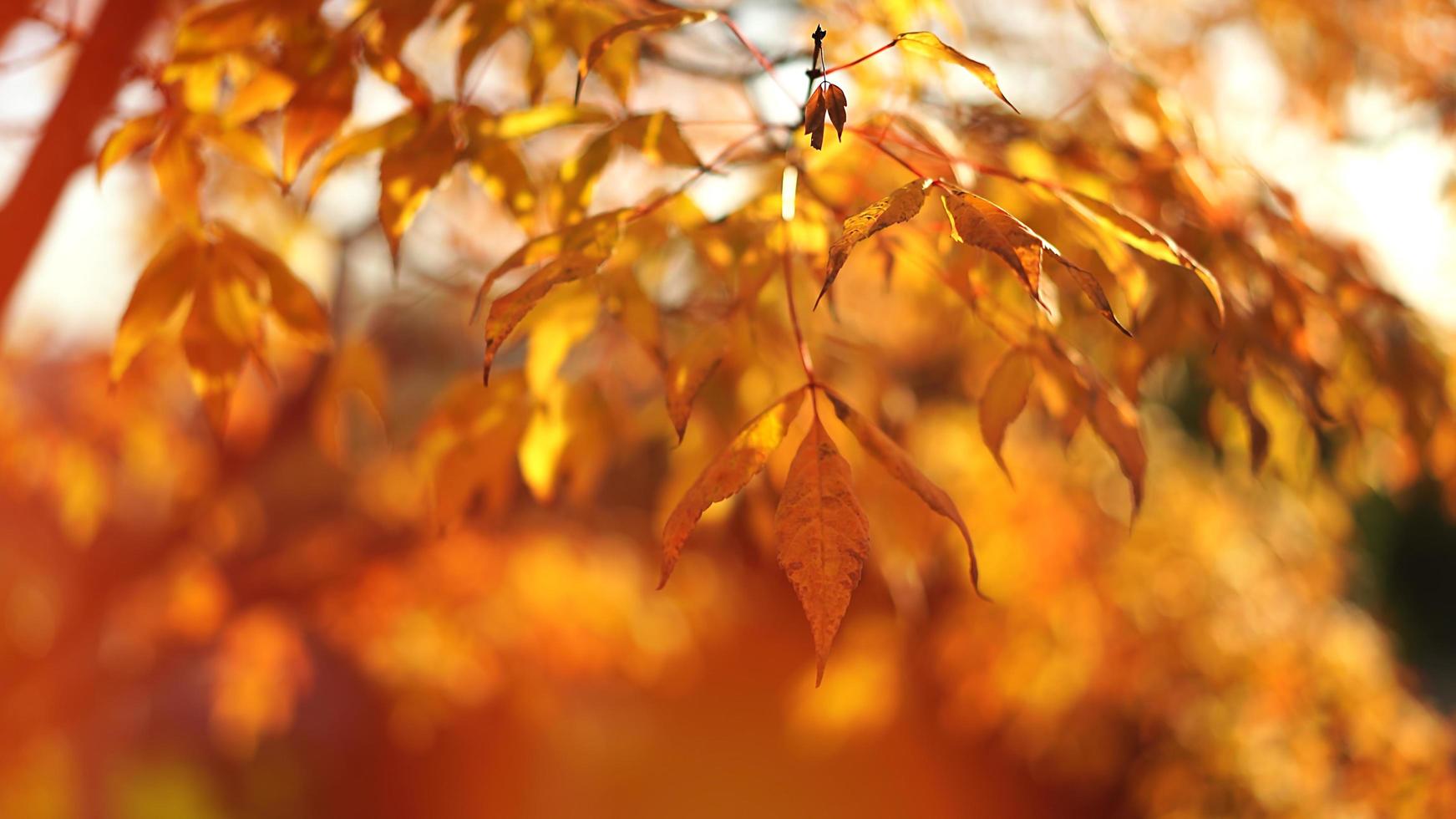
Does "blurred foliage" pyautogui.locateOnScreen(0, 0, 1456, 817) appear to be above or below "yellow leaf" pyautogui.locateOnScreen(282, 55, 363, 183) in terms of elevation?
below

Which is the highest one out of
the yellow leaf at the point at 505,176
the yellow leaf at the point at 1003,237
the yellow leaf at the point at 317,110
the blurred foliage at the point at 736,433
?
the yellow leaf at the point at 1003,237

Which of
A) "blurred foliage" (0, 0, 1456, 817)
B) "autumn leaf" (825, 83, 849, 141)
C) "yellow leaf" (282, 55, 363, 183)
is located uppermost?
"autumn leaf" (825, 83, 849, 141)

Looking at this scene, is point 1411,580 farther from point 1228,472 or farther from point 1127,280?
point 1127,280

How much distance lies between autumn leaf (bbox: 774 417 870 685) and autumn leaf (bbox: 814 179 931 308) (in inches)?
3.5

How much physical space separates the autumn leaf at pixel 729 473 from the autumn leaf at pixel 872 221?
9 cm

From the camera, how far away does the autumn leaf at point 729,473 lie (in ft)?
1.53

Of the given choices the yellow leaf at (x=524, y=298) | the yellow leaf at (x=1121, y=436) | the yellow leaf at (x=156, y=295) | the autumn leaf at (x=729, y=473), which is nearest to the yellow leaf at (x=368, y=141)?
the yellow leaf at (x=156, y=295)

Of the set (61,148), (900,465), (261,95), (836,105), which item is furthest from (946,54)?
(61,148)

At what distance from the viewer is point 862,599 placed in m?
4.16

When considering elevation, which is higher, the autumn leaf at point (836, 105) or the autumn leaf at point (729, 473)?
the autumn leaf at point (836, 105)

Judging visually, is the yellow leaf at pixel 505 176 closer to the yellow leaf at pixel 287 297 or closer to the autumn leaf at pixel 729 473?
the yellow leaf at pixel 287 297

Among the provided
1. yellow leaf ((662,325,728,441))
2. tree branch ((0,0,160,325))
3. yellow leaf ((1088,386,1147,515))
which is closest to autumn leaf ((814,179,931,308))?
yellow leaf ((662,325,728,441))

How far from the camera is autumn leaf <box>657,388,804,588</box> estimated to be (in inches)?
18.4

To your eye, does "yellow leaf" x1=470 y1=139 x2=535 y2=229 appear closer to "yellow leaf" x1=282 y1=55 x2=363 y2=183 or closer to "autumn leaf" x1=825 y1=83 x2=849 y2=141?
"yellow leaf" x1=282 y1=55 x2=363 y2=183
